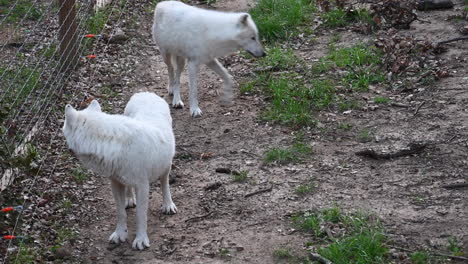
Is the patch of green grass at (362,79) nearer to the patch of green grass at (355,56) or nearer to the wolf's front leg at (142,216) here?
the patch of green grass at (355,56)

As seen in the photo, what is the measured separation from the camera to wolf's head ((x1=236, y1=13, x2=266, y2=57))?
23.5 ft

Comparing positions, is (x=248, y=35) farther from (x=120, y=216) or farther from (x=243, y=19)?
(x=120, y=216)

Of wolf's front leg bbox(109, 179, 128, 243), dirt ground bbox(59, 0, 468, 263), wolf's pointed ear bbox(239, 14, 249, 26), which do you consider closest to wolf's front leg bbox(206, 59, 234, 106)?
dirt ground bbox(59, 0, 468, 263)

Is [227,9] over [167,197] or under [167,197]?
under

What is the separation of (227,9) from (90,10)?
2.03 meters

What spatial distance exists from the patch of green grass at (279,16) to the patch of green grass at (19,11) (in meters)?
2.82

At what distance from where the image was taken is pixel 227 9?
393 inches

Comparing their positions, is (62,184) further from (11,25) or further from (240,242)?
(11,25)

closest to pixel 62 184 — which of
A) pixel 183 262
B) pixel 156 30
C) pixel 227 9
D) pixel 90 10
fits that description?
pixel 183 262

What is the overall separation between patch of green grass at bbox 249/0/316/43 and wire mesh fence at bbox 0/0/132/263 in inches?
74.8

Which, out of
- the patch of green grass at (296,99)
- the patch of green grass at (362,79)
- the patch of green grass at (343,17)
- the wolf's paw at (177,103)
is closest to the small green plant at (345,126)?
the patch of green grass at (296,99)

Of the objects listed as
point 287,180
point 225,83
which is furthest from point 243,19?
point 287,180

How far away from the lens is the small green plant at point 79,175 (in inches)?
233

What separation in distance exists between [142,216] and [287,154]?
1734 millimetres
